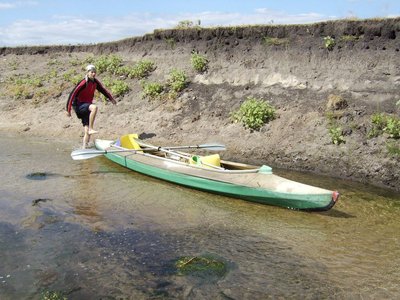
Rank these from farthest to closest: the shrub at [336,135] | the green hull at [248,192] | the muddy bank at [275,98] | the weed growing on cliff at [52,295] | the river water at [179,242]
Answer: the muddy bank at [275,98] → the shrub at [336,135] → the green hull at [248,192] → the river water at [179,242] → the weed growing on cliff at [52,295]

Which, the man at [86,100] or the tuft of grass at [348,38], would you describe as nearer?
the man at [86,100]

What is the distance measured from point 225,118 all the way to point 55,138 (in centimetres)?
642

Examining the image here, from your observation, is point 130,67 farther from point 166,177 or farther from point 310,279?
point 310,279

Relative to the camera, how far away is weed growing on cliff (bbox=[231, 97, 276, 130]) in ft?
45.4

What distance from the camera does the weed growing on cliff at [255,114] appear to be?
1384 cm

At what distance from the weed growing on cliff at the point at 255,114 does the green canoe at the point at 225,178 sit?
A: 10.9 ft

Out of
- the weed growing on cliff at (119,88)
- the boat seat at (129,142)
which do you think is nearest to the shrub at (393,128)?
the boat seat at (129,142)

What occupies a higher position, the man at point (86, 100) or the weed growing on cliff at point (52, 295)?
Result: the man at point (86, 100)

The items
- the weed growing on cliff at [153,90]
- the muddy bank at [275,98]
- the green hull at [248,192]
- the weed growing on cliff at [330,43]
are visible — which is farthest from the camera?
the weed growing on cliff at [153,90]

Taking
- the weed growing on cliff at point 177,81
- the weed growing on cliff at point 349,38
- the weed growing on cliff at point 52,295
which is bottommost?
the weed growing on cliff at point 52,295

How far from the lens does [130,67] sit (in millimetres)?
20078

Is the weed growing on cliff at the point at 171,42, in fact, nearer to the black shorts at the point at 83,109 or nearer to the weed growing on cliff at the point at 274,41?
the weed growing on cliff at the point at 274,41

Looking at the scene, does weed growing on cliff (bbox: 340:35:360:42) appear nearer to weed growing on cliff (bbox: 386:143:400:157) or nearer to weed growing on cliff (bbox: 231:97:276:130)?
weed growing on cliff (bbox: 231:97:276:130)

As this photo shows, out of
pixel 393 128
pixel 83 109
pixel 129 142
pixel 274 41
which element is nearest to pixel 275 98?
pixel 274 41
